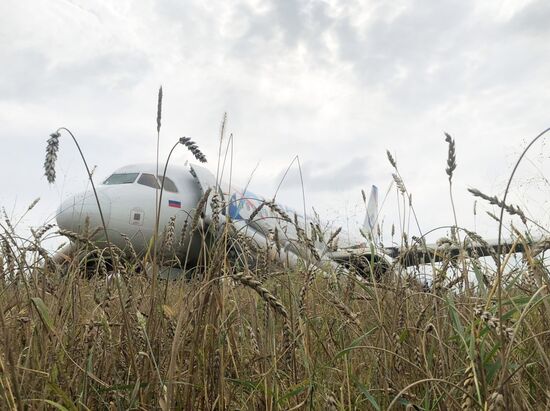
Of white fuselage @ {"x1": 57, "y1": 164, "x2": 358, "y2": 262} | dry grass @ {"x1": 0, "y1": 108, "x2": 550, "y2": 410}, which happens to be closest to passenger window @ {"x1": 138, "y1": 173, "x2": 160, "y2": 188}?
white fuselage @ {"x1": 57, "y1": 164, "x2": 358, "y2": 262}

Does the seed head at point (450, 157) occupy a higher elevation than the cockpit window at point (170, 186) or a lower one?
lower

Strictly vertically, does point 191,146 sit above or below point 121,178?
below

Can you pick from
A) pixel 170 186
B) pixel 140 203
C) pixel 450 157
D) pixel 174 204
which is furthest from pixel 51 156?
pixel 170 186

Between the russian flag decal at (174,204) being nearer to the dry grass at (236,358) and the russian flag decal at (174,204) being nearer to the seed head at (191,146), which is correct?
the dry grass at (236,358)

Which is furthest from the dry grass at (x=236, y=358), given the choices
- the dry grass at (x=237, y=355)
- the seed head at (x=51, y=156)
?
the seed head at (x=51, y=156)

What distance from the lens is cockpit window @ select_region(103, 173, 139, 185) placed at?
10.5 m

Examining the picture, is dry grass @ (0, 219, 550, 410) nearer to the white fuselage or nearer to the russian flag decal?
the white fuselage

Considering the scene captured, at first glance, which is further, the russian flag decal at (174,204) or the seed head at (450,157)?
the russian flag decal at (174,204)

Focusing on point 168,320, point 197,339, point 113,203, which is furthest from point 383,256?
point 113,203

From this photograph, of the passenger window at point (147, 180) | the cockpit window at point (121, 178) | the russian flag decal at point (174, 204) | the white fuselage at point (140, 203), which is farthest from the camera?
the cockpit window at point (121, 178)

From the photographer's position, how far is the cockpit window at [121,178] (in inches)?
415

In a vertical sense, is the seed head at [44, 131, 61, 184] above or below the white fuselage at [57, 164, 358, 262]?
→ below

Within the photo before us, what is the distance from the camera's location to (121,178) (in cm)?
1076

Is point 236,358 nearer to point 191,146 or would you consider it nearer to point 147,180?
point 191,146
